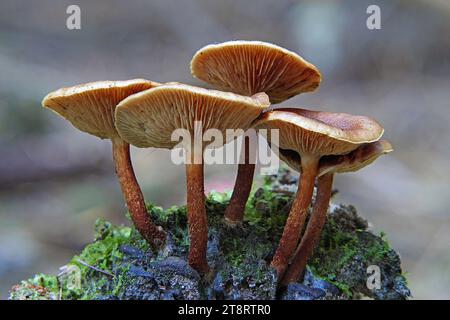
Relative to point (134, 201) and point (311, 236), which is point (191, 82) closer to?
point (134, 201)

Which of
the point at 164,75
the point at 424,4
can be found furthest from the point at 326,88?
the point at 164,75

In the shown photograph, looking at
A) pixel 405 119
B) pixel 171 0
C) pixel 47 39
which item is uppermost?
pixel 171 0

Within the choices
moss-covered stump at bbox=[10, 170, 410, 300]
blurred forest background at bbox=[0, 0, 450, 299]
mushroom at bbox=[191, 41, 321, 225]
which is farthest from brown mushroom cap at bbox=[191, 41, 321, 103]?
blurred forest background at bbox=[0, 0, 450, 299]

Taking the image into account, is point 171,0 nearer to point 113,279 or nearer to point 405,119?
point 405,119

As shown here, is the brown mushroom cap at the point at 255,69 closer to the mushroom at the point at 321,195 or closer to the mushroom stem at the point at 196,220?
the mushroom at the point at 321,195

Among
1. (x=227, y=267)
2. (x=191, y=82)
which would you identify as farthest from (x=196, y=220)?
(x=191, y=82)

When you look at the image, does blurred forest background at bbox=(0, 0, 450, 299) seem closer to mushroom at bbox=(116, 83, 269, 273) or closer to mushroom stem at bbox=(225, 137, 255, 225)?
mushroom stem at bbox=(225, 137, 255, 225)

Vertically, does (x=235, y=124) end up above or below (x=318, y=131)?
above
